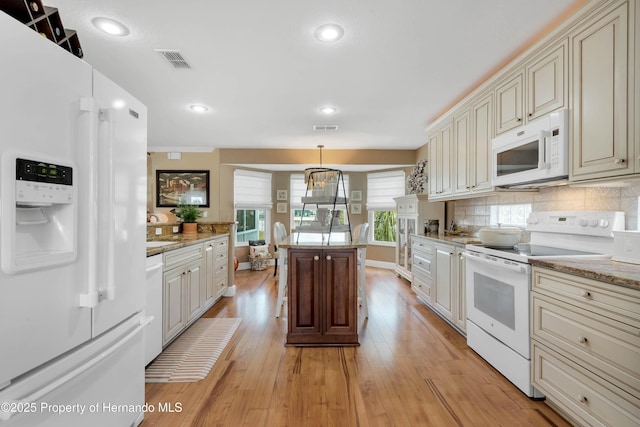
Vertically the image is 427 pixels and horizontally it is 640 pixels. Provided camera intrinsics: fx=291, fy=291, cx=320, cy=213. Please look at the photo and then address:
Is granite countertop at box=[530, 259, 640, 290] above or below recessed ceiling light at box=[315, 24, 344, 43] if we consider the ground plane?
below

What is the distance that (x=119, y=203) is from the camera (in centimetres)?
133

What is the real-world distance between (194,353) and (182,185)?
351 centimetres

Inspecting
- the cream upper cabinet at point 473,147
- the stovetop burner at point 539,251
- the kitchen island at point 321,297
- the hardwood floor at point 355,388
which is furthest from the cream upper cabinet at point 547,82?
the hardwood floor at point 355,388

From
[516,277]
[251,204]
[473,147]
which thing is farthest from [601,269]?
[251,204]

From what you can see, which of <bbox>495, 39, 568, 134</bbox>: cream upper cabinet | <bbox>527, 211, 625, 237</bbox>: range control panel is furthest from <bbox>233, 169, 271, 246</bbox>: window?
<bbox>527, 211, 625, 237</bbox>: range control panel

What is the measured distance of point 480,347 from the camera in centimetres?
240

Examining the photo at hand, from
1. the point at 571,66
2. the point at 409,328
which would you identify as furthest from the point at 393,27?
the point at 409,328

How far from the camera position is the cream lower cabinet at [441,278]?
9.32 feet

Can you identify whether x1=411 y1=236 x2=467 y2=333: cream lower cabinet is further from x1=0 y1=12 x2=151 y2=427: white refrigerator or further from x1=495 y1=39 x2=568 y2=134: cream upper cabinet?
x1=0 y1=12 x2=151 y2=427: white refrigerator

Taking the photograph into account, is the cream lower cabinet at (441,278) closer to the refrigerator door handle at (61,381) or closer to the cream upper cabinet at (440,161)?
the cream upper cabinet at (440,161)

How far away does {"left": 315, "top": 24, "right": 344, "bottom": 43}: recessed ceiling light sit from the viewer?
189 cm

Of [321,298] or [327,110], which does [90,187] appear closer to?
[321,298]

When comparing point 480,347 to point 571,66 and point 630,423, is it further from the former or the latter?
point 571,66

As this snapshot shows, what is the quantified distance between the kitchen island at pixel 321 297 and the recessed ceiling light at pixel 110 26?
192 centimetres
